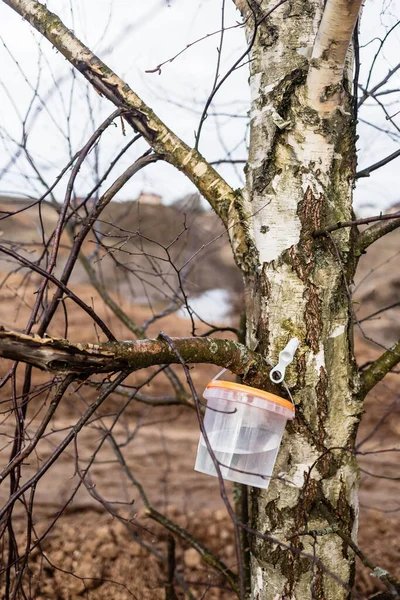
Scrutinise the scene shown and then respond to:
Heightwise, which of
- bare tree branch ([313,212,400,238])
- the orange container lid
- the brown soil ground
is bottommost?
the brown soil ground

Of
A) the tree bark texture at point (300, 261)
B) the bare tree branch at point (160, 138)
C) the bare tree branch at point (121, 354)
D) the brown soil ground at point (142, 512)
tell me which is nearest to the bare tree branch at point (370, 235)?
the tree bark texture at point (300, 261)

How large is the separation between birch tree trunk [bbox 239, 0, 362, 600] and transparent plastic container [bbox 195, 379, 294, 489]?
0.42ft

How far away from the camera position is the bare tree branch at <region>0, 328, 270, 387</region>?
939 millimetres

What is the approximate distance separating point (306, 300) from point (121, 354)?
0.49 meters

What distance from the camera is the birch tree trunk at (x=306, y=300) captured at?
1.31m

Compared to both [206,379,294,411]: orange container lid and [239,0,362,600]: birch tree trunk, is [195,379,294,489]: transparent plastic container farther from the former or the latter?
[239,0,362,600]: birch tree trunk

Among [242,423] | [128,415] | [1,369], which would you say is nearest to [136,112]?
[242,423]

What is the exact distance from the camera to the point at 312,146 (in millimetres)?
1328

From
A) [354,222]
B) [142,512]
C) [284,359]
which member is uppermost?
[354,222]

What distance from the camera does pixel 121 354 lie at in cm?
105

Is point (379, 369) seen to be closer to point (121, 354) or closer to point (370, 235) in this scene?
point (370, 235)

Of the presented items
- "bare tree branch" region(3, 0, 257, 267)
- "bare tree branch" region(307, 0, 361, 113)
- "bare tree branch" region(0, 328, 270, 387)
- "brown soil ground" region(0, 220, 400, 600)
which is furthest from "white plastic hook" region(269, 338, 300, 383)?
"brown soil ground" region(0, 220, 400, 600)

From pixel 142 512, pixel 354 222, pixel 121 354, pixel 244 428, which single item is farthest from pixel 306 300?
pixel 142 512

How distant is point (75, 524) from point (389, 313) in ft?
17.8
